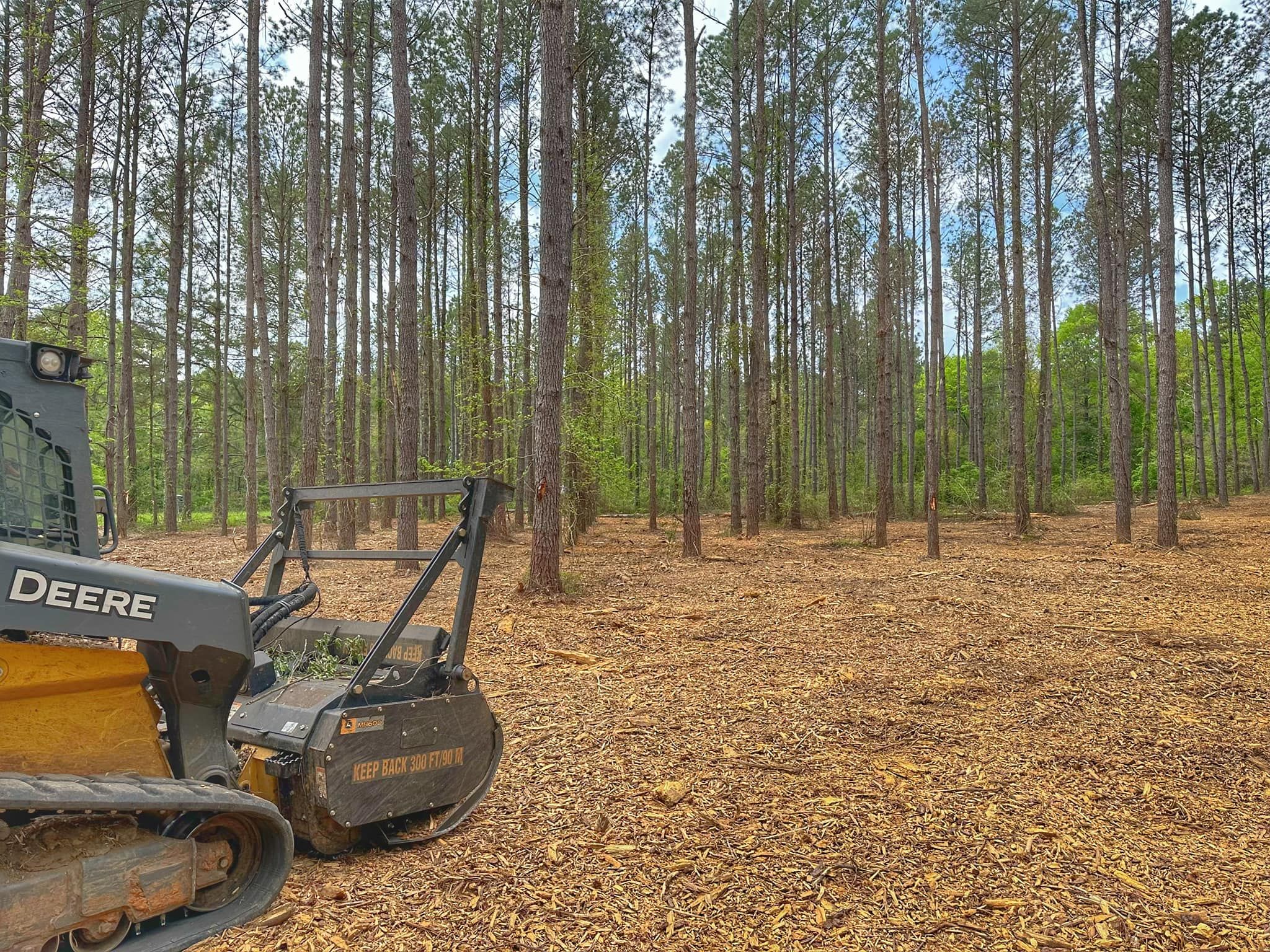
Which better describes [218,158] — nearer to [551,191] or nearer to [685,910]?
[551,191]

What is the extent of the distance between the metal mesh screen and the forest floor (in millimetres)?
1519

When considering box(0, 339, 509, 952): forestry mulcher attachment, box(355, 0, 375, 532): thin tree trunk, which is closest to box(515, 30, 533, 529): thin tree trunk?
box(355, 0, 375, 532): thin tree trunk

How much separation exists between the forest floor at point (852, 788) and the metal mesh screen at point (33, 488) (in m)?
1.52

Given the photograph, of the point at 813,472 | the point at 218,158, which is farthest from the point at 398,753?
the point at 813,472

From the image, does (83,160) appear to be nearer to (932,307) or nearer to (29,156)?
(29,156)

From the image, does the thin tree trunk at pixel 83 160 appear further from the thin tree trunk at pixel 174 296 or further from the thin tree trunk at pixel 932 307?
the thin tree trunk at pixel 932 307

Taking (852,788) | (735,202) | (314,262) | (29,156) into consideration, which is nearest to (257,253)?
(314,262)

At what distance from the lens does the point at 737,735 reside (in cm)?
456

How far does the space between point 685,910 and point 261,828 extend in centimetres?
159

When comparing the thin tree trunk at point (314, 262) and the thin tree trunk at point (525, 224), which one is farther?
the thin tree trunk at point (525, 224)

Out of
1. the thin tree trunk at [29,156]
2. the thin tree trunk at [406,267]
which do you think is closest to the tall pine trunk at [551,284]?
the thin tree trunk at [406,267]

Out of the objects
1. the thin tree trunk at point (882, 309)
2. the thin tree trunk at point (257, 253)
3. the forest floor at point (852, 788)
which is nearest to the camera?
the forest floor at point (852, 788)

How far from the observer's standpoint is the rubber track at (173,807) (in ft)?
6.05

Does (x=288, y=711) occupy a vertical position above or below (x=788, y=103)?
below
